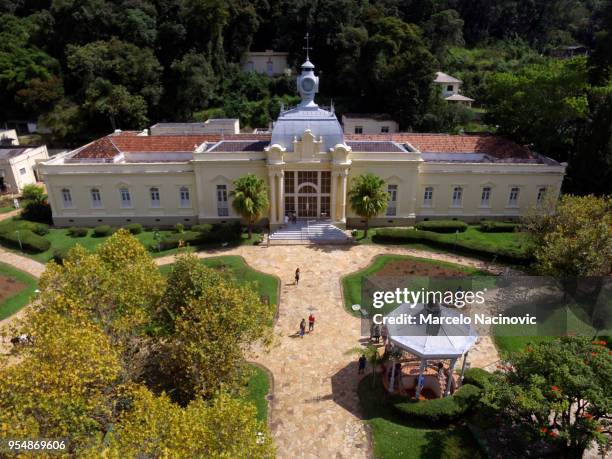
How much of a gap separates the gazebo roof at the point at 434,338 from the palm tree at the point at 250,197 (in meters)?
18.5

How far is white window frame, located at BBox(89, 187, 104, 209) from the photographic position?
139 ft

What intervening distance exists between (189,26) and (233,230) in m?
54.2

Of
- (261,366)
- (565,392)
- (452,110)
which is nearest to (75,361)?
(261,366)

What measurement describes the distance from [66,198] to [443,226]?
35.9m

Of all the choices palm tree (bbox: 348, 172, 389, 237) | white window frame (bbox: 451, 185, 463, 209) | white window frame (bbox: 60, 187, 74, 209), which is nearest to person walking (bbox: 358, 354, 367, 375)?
palm tree (bbox: 348, 172, 389, 237)

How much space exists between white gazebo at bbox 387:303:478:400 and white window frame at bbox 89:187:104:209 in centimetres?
3225

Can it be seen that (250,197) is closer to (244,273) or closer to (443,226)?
(244,273)

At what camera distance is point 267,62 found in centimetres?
8875

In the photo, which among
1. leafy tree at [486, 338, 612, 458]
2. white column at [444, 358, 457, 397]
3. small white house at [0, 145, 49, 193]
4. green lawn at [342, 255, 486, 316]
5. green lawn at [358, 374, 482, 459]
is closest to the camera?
leafy tree at [486, 338, 612, 458]

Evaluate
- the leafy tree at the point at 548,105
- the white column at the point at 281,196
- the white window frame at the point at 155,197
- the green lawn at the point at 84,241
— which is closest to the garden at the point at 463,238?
the white column at the point at 281,196

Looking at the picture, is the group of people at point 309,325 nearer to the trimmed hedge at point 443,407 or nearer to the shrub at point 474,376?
the trimmed hedge at point 443,407

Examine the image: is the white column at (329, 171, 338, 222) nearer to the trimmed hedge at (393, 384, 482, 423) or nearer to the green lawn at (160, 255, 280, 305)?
the green lawn at (160, 255, 280, 305)

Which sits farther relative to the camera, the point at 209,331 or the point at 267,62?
the point at 267,62

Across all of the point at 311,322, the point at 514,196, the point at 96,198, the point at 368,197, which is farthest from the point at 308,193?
the point at 96,198
